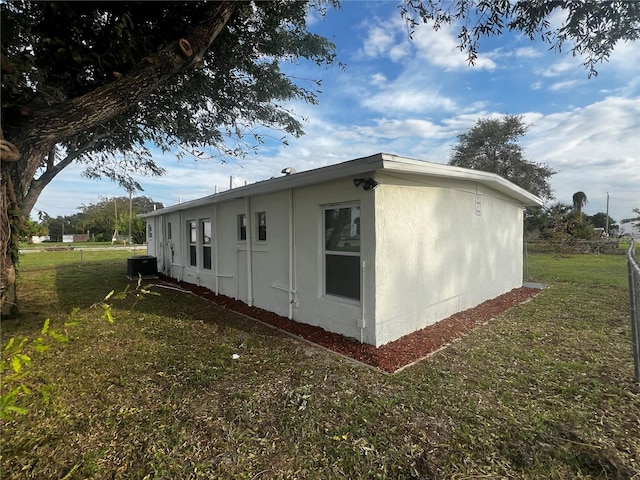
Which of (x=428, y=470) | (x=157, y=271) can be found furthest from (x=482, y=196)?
→ (x=157, y=271)

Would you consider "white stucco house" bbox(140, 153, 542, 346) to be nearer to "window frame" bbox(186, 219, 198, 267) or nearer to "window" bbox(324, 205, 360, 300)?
"window" bbox(324, 205, 360, 300)

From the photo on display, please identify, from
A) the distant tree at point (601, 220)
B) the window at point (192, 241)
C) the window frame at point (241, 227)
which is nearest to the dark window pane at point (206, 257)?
the window at point (192, 241)

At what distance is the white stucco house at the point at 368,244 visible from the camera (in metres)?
4.67

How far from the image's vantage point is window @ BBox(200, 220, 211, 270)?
930cm

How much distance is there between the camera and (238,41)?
5.97m

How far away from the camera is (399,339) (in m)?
4.94

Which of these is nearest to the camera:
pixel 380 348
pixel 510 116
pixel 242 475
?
pixel 242 475

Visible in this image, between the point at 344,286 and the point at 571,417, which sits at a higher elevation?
the point at 344,286

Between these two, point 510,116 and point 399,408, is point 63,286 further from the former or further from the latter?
point 510,116

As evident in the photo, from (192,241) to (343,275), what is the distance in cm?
692

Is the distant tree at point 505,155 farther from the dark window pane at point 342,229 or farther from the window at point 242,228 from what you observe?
the dark window pane at point 342,229

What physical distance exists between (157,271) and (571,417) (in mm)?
13295

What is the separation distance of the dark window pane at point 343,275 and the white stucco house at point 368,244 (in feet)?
0.05

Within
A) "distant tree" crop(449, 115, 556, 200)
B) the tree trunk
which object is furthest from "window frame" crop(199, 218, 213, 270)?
"distant tree" crop(449, 115, 556, 200)
